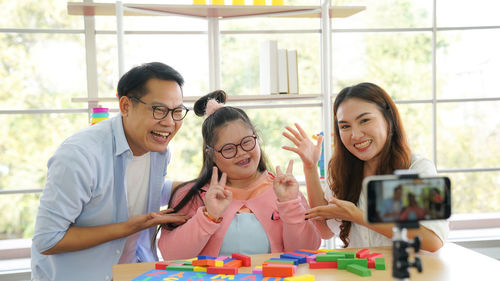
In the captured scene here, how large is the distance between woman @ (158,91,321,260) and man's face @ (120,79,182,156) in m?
0.16

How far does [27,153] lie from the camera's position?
15.8 ft

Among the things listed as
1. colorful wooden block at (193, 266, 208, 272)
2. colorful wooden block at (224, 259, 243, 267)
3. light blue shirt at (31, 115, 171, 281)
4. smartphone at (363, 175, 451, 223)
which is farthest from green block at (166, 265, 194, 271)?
smartphone at (363, 175, 451, 223)

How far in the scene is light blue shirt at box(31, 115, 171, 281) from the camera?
189 cm

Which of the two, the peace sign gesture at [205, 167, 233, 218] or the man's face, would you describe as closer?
the peace sign gesture at [205, 167, 233, 218]

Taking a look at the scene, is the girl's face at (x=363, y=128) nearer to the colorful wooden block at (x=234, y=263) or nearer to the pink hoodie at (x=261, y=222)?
the pink hoodie at (x=261, y=222)

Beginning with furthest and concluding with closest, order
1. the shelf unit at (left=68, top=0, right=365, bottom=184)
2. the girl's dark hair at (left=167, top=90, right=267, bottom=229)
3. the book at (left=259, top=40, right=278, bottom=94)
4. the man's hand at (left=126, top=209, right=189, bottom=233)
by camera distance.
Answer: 1. the book at (left=259, top=40, right=278, bottom=94)
2. the shelf unit at (left=68, top=0, right=365, bottom=184)
3. the girl's dark hair at (left=167, top=90, right=267, bottom=229)
4. the man's hand at (left=126, top=209, right=189, bottom=233)

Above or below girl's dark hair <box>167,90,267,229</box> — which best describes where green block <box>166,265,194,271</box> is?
below

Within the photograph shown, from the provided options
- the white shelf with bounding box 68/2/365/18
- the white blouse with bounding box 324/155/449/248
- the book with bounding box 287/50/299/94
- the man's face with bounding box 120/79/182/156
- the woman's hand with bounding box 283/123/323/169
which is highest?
the white shelf with bounding box 68/2/365/18

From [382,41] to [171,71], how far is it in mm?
5104

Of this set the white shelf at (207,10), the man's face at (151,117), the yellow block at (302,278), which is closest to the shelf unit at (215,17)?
the white shelf at (207,10)

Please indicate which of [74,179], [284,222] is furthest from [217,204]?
[74,179]

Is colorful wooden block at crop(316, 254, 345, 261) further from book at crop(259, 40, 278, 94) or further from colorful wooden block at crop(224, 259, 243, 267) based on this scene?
book at crop(259, 40, 278, 94)

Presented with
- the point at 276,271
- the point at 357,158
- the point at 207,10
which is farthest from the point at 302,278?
the point at 207,10

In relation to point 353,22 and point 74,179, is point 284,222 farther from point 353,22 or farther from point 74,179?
point 353,22
